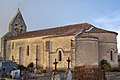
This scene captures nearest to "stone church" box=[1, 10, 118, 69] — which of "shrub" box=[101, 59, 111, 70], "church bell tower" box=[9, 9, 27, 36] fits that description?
"shrub" box=[101, 59, 111, 70]

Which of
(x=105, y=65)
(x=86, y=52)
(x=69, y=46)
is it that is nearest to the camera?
(x=105, y=65)

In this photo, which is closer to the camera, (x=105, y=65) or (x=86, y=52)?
(x=105, y=65)

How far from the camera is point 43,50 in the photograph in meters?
36.0

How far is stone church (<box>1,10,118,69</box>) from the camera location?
31172 mm

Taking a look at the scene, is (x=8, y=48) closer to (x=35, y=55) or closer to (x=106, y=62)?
(x=35, y=55)

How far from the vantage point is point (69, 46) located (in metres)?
32.3

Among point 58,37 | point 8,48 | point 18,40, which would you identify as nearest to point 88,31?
point 58,37

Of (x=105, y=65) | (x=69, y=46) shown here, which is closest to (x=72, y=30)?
(x=69, y=46)

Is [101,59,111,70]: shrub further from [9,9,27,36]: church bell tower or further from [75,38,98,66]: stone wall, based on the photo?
[9,9,27,36]: church bell tower

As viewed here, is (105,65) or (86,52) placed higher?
(86,52)

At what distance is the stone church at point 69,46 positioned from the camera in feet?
102

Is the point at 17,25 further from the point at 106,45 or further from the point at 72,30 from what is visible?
the point at 106,45

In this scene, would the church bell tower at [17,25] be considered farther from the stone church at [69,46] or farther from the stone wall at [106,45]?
the stone wall at [106,45]

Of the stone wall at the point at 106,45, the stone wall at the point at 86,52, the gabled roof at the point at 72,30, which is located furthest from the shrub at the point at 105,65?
the gabled roof at the point at 72,30
